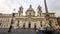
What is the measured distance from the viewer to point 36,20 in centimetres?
3828

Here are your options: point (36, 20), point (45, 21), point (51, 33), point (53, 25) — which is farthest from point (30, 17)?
point (51, 33)

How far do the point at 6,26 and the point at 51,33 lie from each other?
16075 mm

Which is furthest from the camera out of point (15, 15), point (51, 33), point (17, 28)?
point (15, 15)

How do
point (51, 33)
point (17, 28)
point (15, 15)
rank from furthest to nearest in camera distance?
1. point (15, 15)
2. point (17, 28)
3. point (51, 33)

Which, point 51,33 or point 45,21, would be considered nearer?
point 51,33

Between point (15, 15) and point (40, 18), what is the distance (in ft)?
26.8

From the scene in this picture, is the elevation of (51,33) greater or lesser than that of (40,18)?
lesser

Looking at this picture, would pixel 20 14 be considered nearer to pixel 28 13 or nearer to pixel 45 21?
pixel 28 13

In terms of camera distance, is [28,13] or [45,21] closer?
[45,21]

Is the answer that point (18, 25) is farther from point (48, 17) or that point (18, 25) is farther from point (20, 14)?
point (48, 17)

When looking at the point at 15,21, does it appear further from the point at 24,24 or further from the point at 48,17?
the point at 48,17

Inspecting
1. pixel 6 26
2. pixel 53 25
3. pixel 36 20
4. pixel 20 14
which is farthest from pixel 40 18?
pixel 6 26

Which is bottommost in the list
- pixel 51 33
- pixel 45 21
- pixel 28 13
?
pixel 51 33

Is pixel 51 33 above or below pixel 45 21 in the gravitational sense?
below
